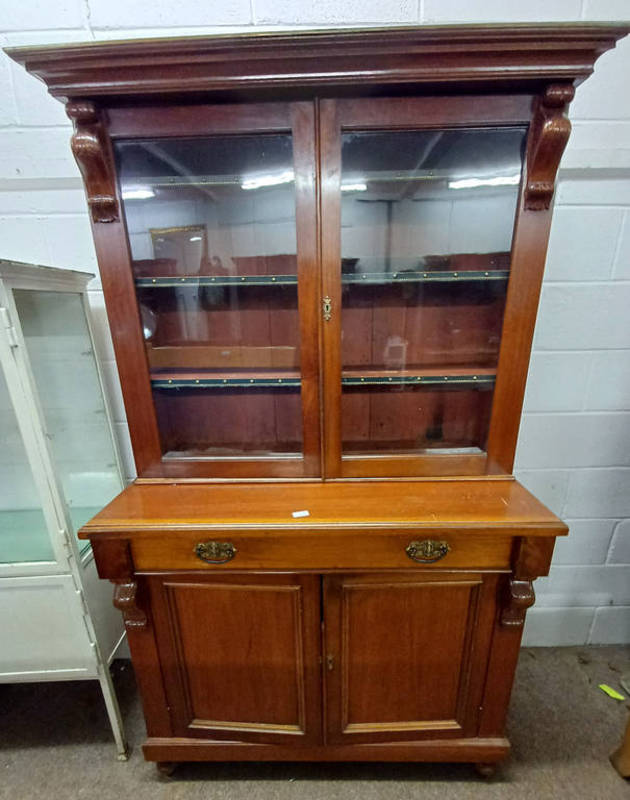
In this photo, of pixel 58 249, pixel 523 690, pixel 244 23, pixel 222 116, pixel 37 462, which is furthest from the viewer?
pixel 523 690

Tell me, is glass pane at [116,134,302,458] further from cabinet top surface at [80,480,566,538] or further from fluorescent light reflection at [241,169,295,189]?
cabinet top surface at [80,480,566,538]

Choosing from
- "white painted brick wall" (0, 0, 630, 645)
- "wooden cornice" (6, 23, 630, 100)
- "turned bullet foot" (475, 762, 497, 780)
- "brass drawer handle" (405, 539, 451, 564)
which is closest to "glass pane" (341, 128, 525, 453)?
"wooden cornice" (6, 23, 630, 100)

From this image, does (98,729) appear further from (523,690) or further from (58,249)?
(58,249)

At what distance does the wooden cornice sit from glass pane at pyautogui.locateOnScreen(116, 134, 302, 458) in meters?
0.13

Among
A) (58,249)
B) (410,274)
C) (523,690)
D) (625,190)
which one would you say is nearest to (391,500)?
(410,274)

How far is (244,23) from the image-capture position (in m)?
1.07

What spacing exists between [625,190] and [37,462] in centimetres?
188

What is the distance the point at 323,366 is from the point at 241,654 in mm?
831

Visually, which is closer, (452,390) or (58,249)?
(452,390)

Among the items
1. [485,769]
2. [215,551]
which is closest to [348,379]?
[215,551]

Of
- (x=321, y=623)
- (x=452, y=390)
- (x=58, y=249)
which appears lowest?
(x=321, y=623)

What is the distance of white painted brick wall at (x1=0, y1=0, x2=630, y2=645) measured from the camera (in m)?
1.06

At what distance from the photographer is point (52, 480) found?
0.98 meters

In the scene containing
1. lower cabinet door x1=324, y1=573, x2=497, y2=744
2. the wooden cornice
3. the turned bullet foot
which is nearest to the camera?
the wooden cornice
